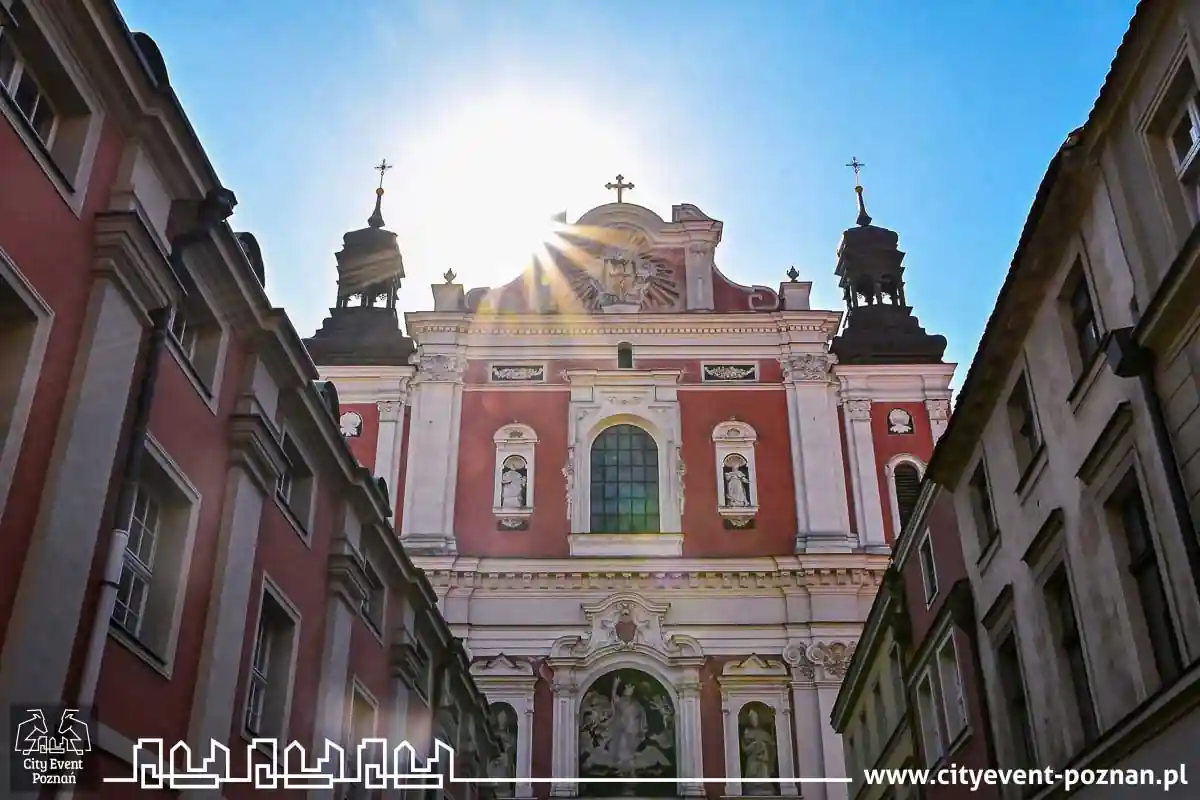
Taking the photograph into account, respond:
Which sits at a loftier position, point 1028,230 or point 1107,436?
point 1028,230

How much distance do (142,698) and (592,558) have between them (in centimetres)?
1757

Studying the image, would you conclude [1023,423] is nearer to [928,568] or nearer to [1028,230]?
[1028,230]

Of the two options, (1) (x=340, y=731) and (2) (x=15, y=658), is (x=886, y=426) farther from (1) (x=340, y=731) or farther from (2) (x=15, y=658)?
(2) (x=15, y=658)

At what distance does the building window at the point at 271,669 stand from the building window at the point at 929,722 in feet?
25.7

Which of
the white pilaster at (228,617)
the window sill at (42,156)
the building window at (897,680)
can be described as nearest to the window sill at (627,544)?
the building window at (897,680)

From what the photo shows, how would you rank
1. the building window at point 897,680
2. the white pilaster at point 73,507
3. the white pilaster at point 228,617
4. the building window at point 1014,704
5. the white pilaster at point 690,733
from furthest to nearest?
the white pilaster at point 690,733 < the building window at point 897,680 < the building window at point 1014,704 < the white pilaster at point 228,617 < the white pilaster at point 73,507

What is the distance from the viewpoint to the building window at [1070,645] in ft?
35.2

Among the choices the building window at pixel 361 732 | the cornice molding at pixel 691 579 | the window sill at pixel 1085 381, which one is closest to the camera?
the window sill at pixel 1085 381

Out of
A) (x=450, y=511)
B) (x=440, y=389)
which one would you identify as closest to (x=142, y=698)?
(x=450, y=511)

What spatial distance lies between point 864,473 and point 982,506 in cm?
1429

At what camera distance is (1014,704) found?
497 inches

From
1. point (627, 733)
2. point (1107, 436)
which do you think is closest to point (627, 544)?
point (627, 733)

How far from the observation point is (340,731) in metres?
13.1

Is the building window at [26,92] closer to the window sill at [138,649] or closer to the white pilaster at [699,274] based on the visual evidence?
the window sill at [138,649]
